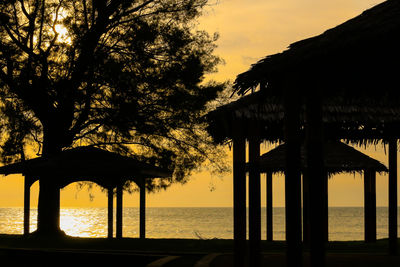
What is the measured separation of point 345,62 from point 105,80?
17.2 m

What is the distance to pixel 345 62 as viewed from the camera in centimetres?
796

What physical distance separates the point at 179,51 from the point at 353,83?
18.0 metres

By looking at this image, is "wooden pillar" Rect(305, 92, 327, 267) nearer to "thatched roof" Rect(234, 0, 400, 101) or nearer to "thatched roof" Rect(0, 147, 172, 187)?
"thatched roof" Rect(234, 0, 400, 101)

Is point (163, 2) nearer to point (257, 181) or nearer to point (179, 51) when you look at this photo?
point (179, 51)

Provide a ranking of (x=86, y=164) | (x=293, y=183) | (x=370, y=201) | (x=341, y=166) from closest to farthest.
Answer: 1. (x=293, y=183)
2. (x=86, y=164)
3. (x=341, y=166)
4. (x=370, y=201)

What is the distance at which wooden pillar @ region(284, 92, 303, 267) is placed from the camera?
8.76 m

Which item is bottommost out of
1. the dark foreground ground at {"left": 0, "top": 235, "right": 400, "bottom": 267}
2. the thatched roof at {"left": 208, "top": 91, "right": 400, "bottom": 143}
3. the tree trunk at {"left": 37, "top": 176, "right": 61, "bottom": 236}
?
the dark foreground ground at {"left": 0, "top": 235, "right": 400, "bottom": 267}

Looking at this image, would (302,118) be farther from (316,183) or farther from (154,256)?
(316,183)

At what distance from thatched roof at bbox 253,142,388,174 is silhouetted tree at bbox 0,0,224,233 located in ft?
12.8

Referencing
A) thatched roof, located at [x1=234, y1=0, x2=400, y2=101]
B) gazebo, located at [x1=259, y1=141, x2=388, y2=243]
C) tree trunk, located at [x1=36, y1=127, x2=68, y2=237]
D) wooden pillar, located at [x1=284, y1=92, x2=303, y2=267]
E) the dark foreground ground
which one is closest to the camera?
thatched roof, located at [x1=234, y1=0, x2=400, y2=101]

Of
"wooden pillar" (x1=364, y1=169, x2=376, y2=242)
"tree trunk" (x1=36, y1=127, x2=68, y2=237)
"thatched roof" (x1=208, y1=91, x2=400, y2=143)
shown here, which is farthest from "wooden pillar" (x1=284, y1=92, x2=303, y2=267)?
"tree trunk" (x1=36, y1=127, x2=68, y2=237)

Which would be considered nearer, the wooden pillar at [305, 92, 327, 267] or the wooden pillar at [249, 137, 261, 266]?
the wooden pillar at [305, 92, 327, 267]

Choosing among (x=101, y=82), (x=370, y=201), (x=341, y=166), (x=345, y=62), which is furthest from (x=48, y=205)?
(x=345, y=62)

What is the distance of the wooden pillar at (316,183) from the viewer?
27.1 feet
